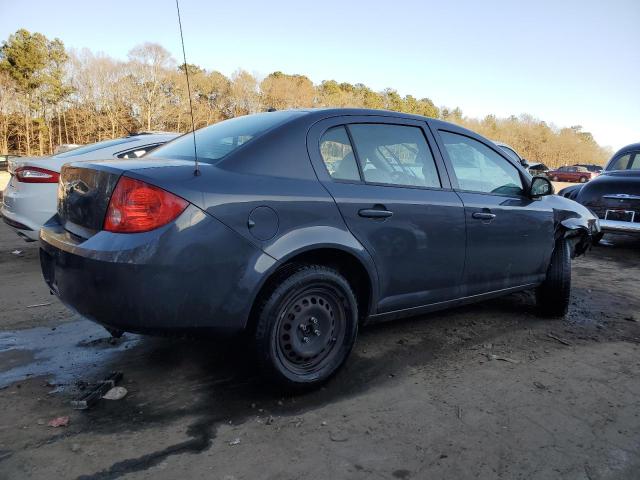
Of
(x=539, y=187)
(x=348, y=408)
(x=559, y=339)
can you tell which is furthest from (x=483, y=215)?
(x=348, y=408)

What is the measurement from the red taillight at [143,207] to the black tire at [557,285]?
3402 millimetres

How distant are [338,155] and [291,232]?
2.23 feet

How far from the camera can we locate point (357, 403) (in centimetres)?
271

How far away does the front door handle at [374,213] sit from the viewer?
2859 mm

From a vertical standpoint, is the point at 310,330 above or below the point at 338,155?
below

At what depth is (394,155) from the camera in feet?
10.7

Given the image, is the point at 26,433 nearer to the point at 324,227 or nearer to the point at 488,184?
the point at 324,227

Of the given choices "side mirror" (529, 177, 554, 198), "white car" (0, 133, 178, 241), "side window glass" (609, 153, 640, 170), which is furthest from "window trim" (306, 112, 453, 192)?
"side window glass" (609, 153, 640, 170)

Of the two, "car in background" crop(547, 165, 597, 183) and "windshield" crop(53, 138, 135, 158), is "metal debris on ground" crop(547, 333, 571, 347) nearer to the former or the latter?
"windshield" crop(53, 138, 135, 158)

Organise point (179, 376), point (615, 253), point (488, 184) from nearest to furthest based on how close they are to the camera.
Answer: point (179, 376) < point (488, 184) < point (615, 253)

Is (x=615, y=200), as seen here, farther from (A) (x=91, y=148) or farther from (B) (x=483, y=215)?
(A) (x=91, y=148)

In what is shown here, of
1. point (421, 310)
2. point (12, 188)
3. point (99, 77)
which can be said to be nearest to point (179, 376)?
point (421, 310)

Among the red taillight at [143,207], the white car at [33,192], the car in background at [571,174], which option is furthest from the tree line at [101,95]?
the red taillight at [143,207]

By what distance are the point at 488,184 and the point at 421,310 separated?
1199 mm
